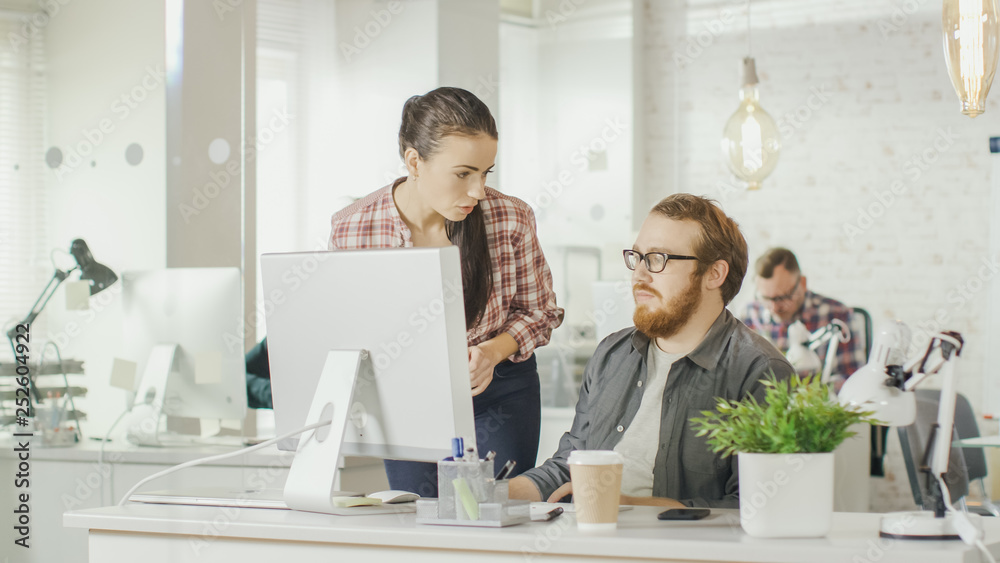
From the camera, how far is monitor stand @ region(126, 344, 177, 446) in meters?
3.06

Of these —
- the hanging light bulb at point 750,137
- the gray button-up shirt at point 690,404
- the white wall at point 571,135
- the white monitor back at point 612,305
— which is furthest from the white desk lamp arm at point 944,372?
the white wall at point 571,135

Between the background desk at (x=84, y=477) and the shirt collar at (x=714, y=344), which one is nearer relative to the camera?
the shirt collar at (x=714, y=344)

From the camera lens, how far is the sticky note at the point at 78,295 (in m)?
2.92

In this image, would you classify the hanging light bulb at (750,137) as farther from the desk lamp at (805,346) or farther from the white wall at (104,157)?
the white wall at (104,157)

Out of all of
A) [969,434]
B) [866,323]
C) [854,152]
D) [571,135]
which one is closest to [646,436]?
[969,434]

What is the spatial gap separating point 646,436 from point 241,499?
748mm

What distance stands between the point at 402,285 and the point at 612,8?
461cm

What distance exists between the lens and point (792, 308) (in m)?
4.77

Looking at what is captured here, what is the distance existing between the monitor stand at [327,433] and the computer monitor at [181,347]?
4.94 feet

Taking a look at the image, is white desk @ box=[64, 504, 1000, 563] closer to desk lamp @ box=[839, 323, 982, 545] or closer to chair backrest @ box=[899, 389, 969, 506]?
A: desk lamp @ box=[839, 323, 982, 545]

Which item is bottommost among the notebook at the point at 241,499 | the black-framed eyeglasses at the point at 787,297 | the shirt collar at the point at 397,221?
the notebook at the point at 241,499

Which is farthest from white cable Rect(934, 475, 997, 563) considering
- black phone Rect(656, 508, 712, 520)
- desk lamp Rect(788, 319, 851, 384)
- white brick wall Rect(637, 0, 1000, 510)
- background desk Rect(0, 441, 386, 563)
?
white brick wall Rect(637, 0, 1000, 510)

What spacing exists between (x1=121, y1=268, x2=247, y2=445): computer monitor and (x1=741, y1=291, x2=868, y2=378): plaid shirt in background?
258cm

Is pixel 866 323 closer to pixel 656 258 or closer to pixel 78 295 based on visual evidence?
pixel 656 258
